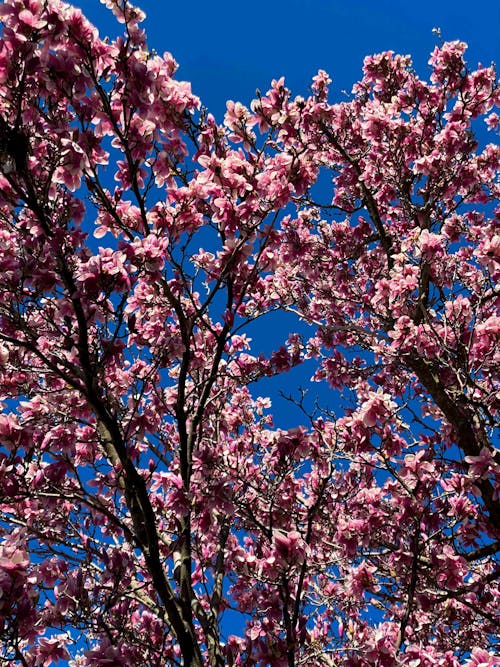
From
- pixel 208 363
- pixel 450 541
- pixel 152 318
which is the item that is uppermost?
pixel 208 363

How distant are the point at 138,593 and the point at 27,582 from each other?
1734 millimetres

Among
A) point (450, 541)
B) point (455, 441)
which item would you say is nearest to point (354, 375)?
point (455, 441)

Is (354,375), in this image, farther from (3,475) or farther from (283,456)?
(3,475)

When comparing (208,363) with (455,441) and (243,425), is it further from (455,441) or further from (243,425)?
(455,441)

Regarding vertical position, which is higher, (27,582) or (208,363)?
(208,363)

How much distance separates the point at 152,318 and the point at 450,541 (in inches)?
134

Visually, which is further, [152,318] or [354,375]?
[354,375]

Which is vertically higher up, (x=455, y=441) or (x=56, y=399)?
(x=56, y=399)

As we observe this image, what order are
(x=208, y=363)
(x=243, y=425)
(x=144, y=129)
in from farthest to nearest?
(x=243, y=425), (x=208, y=363), (x=144, y=129)

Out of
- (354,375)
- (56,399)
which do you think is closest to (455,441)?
(354,375)

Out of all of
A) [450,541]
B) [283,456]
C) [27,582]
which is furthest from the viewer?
[450,541]

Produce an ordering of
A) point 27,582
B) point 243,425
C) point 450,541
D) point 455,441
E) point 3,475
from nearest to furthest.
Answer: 1. point 27,582
2. point 3,475
3. point 450,541
4. point 455,441
5. point 243,425

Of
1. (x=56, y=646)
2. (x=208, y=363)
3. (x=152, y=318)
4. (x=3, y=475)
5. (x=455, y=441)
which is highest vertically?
(x=208, y=363)

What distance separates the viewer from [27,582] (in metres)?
3.04
